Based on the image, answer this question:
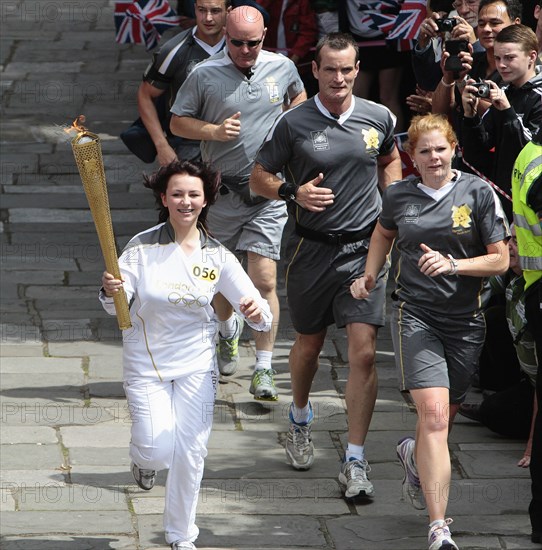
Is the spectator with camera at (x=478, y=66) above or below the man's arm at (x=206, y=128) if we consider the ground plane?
above

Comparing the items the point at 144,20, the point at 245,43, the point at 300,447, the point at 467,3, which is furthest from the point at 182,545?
the point at 144,20

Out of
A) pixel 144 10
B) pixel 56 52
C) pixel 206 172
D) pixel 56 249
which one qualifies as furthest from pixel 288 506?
pixel 56 52

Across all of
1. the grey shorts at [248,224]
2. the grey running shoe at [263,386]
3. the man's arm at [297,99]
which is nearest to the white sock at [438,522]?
the grey running shoe at [263,386]

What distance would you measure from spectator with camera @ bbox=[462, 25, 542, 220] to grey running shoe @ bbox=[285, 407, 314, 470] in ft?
6.15

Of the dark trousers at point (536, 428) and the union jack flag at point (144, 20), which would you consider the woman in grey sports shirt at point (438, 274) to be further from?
the union jack flag at point (144, 20)

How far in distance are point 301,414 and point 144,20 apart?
609 cm

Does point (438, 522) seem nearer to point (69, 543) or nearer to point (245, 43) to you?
point (69, 543)

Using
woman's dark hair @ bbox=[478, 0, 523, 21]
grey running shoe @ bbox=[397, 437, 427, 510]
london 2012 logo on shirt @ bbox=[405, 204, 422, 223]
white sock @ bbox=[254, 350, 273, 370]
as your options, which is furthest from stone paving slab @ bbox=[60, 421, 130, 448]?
woman's dark hair @ bbox=[478, 0, 523, 21]

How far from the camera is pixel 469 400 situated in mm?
8320

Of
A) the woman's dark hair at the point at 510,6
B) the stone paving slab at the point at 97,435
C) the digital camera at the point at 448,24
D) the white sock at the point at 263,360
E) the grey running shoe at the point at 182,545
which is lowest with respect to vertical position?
the stone paving slab at the point at 97,435

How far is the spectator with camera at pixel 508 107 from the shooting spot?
7.27 meters

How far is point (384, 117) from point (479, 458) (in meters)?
2.04

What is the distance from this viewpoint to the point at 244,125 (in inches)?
323

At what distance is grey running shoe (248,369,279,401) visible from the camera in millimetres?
8133
